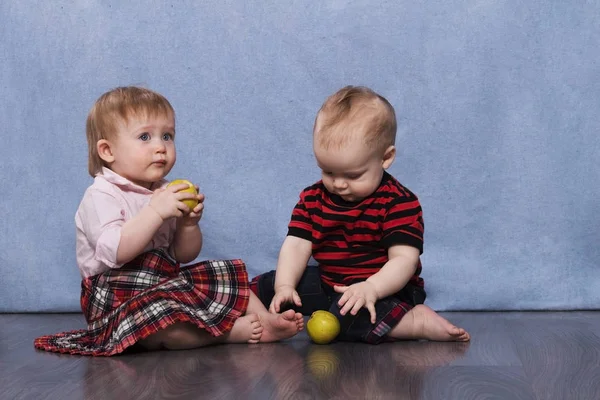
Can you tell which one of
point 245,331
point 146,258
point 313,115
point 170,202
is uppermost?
point 313,115

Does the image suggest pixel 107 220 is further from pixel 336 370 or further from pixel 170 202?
pixel 336 370

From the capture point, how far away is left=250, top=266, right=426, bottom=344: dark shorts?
1.69 meters

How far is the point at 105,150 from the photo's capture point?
69.3 inches

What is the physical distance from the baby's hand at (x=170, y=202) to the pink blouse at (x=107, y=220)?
78 mm

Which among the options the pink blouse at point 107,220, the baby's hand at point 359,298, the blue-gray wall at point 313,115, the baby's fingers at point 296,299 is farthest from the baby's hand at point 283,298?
the blue-gray wall at point 313,115

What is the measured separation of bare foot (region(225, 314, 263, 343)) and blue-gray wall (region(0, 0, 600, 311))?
431 mm

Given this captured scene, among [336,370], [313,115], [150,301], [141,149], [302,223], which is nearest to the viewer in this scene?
[336,370]

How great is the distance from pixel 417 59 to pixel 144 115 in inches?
26.0

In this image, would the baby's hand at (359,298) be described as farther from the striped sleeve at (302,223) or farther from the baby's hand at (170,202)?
the baby's hand at (170,202)

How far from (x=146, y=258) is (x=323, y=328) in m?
0.35

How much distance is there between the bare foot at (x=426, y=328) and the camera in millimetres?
1677

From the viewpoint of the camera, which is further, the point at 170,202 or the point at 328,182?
the point at 328,182

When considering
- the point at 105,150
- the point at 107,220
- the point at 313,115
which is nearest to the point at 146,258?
the point at 107,220

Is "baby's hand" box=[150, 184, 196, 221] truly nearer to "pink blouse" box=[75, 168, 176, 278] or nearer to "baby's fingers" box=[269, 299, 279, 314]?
"pink blouse" box=[75, 168, 176, 278]
